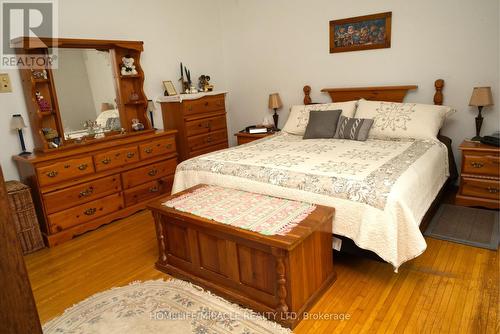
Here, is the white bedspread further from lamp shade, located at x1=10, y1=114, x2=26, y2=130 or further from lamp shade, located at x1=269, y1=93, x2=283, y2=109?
lamp shade, located at x1=10, y1=114, x2=26, y2=130

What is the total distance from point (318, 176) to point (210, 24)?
11.1ft

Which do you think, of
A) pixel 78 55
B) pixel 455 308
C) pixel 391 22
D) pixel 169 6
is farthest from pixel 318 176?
pixel 169 6

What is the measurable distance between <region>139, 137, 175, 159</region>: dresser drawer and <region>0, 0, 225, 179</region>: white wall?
51 centimetres

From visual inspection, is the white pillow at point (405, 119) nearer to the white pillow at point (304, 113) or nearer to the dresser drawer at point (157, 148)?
the white pillow at point (304, 113)

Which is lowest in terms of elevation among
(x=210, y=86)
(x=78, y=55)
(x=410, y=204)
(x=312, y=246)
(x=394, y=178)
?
(x=312, y=246)

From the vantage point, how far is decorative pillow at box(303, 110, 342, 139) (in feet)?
10.9

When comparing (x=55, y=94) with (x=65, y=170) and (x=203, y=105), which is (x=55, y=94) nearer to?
(x=65, y=170)

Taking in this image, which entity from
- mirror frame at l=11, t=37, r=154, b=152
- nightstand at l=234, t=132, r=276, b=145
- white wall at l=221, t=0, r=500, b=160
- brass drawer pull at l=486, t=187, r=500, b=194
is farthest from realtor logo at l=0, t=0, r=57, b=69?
brass drawer pull at l=486, t=187, r=500, b=194

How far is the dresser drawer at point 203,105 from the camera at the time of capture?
3943mm

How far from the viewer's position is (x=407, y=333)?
1.68 meters

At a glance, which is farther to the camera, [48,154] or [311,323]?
[48,154]

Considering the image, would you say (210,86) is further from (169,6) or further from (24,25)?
(24,25)

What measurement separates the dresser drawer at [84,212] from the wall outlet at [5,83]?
113cm

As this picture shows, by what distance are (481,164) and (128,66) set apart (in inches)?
135
